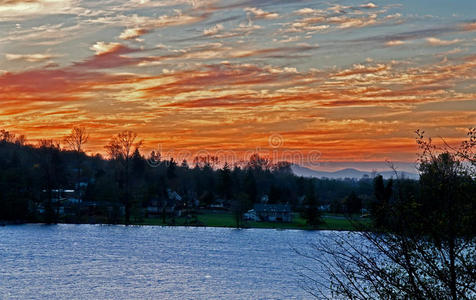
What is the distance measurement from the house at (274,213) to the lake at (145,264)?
1721 cm

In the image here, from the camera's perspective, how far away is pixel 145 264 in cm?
3847

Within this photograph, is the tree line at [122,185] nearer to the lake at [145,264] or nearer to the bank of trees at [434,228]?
the lake at [145,264]

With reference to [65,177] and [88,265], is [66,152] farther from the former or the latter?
[88,265]

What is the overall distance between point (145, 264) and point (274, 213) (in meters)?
45.4

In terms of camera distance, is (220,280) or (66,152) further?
(66,152)

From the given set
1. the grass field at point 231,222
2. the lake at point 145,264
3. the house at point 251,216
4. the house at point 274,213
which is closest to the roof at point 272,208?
the house at point 274,213

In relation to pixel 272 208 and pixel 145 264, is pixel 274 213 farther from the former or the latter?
pixel 145 264

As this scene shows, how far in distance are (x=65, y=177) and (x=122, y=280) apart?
6176 cm

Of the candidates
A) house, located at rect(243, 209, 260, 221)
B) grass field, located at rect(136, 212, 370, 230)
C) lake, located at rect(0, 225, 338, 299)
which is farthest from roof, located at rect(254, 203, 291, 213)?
lake, located at rect(0, 225, 338, 299)

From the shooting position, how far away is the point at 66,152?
9575 centimetres

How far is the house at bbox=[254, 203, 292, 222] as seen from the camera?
268ft

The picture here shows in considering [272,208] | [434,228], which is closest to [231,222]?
[272,208]

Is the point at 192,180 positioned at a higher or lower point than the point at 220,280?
higher

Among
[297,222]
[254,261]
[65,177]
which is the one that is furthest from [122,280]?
A: [65,177]
